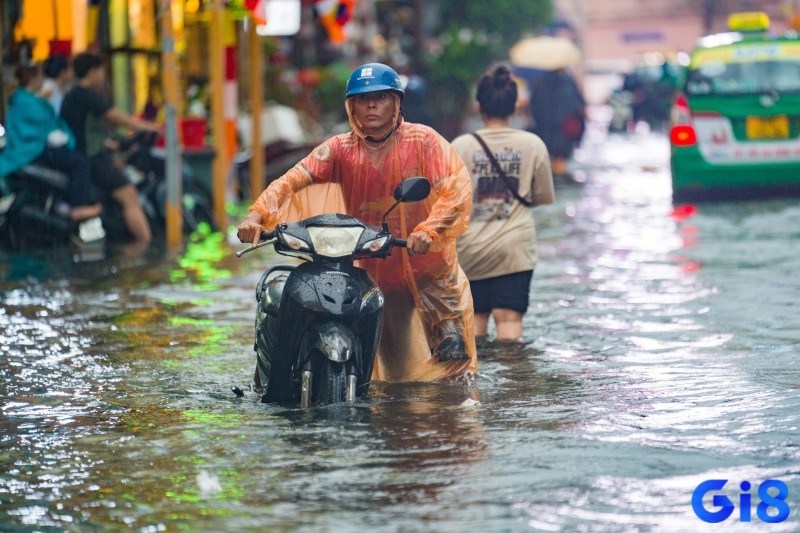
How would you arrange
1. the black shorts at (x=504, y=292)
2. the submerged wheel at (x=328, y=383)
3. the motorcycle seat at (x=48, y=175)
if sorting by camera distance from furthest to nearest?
the motorcycle seat at (x=48, y=175)
the black shorts at (x=504, y=292)
the submerged wheel at (x=328, y=383)

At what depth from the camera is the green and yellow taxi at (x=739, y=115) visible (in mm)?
18219

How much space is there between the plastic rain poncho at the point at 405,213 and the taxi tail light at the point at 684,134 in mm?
10900

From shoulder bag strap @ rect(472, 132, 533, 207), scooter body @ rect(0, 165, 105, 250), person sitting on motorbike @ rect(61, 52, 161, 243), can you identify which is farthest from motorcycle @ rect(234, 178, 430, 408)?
scooter body @ rect(0, 165, 105, 250)

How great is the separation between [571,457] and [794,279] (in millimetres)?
6261

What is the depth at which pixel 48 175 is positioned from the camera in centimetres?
1516

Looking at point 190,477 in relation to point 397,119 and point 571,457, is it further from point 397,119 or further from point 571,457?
point 397,119

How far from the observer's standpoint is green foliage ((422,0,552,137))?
3406 cm

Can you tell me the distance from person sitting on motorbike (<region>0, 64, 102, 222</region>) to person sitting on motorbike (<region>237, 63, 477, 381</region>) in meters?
7.69

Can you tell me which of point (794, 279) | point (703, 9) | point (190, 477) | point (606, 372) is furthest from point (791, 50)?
point (703, 9)

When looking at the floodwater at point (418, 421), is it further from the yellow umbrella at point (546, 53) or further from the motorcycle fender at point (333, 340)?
the yellow umbrella at point (546, 53)

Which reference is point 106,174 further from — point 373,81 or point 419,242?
point 419,242

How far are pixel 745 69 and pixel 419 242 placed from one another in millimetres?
12118

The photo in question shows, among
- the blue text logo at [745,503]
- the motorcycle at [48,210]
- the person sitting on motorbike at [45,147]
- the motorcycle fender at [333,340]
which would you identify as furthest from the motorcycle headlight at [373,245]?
the person sitting on motorbike at [45,147]

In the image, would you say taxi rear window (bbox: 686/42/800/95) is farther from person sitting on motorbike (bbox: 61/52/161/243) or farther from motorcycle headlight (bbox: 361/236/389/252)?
motorcycle headlight (bbox: 361/236/389/252)
